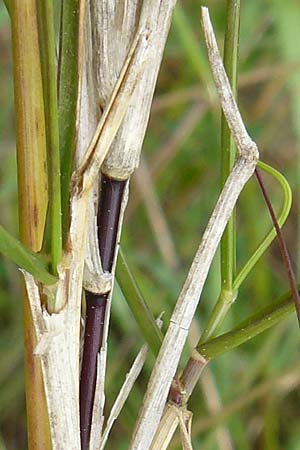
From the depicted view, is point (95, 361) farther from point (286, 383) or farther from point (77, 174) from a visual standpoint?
point (286, 383)

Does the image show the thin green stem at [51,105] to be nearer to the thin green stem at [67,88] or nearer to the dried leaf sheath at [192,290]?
the thin green stem at [67,88]

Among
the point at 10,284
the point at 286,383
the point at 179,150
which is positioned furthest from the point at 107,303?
the point at 179,150


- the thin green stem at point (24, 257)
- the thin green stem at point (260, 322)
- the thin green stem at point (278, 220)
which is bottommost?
the thin green stem at point (260, 322)

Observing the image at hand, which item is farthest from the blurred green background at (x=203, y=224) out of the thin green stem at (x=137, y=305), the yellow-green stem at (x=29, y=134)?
the yellow-green stem at (x=29, y=134)

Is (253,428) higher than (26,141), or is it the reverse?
(26,141)

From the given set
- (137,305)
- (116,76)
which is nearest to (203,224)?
(137,305)

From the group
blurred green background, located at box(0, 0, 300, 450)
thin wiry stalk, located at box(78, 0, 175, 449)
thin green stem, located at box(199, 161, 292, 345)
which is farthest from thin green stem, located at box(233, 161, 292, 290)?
blurred green background, located at box(0, 0, 300, 450)
